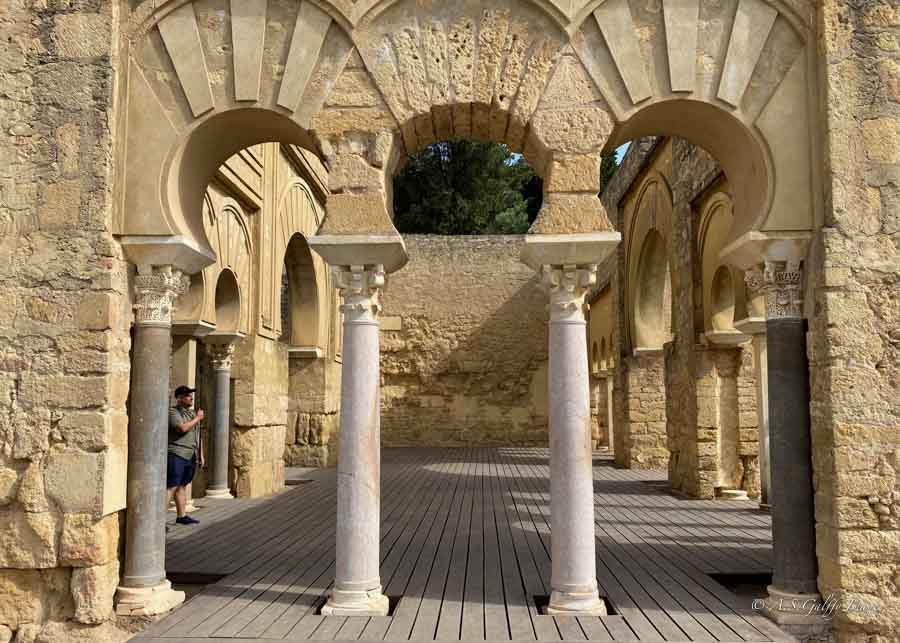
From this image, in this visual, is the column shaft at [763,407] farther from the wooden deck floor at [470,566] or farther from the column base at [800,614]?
the column base at [800,614]

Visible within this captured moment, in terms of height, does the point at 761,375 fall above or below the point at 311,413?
above

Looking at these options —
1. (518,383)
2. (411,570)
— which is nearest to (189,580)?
(411,570)

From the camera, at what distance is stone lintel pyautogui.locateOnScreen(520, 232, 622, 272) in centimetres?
430

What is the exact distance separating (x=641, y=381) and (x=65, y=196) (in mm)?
9376

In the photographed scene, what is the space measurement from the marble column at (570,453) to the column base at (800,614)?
3.26ft

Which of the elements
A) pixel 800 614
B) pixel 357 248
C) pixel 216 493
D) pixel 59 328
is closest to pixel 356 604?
pixel 357 248

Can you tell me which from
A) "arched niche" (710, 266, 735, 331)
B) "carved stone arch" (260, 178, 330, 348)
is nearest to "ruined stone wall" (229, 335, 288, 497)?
Result: "carved stone arch" (260, 178, 330, 348)

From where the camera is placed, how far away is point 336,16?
4.48 metres

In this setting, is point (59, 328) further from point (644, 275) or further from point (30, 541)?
point (644, 275)

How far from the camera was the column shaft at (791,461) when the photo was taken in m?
4.23

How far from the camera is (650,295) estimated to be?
11.8 meters

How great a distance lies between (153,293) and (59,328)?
0.57 metres

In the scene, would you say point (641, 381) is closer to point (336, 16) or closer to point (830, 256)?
point (830, 256)

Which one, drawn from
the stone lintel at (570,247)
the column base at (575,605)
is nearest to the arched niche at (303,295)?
the stone lintel at (570,247)
